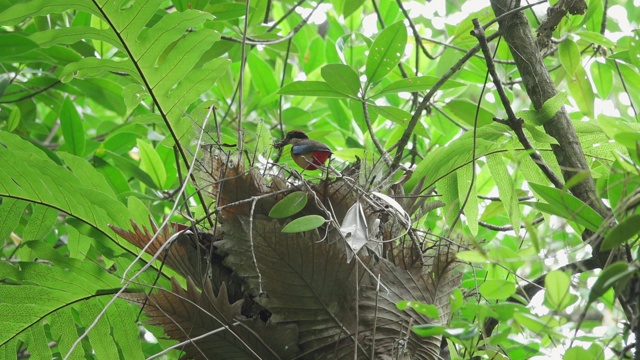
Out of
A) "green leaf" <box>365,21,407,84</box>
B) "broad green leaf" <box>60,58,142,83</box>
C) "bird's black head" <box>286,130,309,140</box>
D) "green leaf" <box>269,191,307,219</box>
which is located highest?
"broad green leaf" <box>60,58,142,83</box>

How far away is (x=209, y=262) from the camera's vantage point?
1358mm

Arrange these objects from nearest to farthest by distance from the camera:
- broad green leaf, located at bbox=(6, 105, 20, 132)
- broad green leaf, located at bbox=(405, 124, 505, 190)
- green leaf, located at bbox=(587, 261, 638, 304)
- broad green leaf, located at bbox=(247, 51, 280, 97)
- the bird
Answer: green leaf, located at bbox=(587, 261, 638, 304)
broad green leaf, located at bbox=(405, 124, 505, 190)
the bird
broad green leaf, located at bbox=(6, 105, 20, 132)
broad green leaf, located at bbox=(247, 51, 280, 97)

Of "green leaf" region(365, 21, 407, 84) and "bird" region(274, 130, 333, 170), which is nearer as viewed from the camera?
"green leaf" region(365, 21, 407, 84)

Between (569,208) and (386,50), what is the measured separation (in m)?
0.79

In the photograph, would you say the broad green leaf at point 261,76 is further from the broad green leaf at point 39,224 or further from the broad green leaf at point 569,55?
the broad green leaf at point 569,55

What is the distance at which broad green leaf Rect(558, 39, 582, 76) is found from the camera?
168 cm

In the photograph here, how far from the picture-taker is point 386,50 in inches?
75.0

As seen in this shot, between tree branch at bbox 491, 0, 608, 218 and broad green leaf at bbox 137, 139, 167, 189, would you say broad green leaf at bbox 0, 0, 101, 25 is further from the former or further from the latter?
tree branch at bbox 491, 0, 608, 218

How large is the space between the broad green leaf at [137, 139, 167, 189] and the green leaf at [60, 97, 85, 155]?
206 mm

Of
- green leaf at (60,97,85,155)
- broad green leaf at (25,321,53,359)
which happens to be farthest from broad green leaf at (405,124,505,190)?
green leaf at (60,97,85,155)

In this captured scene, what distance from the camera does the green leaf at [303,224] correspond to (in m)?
1.24

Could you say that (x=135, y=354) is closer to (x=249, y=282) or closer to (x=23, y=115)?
(x=249, y=282)

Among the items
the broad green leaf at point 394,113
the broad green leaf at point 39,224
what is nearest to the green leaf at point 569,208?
the broad green leaf at point 394,113

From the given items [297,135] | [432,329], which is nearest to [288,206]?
[432,329]
